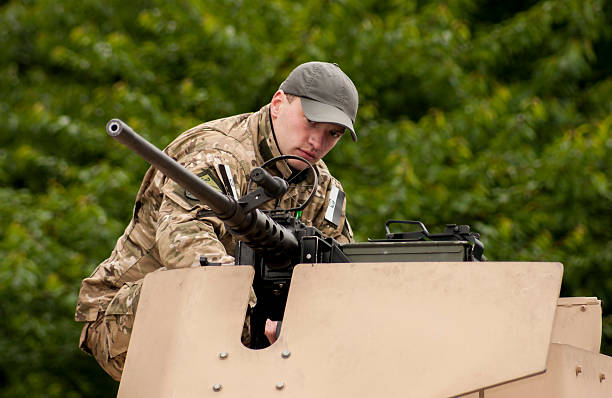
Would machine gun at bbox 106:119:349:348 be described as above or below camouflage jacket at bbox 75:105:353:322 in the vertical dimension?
below

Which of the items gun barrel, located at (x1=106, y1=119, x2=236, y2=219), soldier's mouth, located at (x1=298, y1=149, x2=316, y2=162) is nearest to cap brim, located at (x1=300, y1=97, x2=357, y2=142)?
soldier's mouth, located at (x1=298, y1=149, x2=316, y2=162)

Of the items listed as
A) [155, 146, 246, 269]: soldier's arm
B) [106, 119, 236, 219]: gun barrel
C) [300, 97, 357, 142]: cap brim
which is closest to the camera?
[106, 119, 236, 219]: gun barrel

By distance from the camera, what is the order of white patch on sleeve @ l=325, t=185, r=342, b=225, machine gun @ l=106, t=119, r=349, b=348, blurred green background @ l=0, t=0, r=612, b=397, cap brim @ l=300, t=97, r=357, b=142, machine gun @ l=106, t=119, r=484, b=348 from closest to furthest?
machine gun @ l=106, t=119, r=349, b=348, machine gun @ l=106, t=119, r=484, b=348, cap brim @ l=300, t=97, r=357, b=142, white patch on sleeve @ l=325, t=185, r=342, b=225, blurred green background @ l=0, t=0, r=612, b=397

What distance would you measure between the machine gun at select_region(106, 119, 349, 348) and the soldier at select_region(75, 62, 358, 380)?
1.81 ft

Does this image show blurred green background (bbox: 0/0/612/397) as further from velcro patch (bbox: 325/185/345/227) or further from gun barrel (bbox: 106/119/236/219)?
gun barrel (bbox: 106/119/236/219)

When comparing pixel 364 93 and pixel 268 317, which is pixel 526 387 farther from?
pixel 364 93

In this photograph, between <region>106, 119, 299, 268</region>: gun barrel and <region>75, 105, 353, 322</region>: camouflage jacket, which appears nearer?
<region>106, 119, 299, 268</region>: gun barrel

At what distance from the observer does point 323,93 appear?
4.30 m

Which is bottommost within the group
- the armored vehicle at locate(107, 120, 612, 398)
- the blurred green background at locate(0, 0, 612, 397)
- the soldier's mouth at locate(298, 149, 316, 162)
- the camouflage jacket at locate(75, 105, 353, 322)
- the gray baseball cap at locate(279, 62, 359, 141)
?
the armored vehicle at locate(107, 120, 612, 398)

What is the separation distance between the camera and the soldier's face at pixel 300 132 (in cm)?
430

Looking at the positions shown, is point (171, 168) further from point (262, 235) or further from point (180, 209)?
point (180, 209)

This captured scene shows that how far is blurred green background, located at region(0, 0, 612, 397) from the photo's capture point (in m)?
8.91

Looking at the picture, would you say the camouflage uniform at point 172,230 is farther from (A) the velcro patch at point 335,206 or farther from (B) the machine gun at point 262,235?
(B) the machine gun at point 262,235

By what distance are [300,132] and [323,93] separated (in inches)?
7.3
